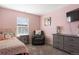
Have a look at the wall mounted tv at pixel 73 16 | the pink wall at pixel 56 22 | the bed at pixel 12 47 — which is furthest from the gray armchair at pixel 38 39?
the wall mounted tv at pixel 73 16

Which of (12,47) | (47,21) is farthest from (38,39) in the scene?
(12,47)

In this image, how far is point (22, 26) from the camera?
65.9 inches

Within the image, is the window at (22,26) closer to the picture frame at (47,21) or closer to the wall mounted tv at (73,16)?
the picture frame at (47,21)

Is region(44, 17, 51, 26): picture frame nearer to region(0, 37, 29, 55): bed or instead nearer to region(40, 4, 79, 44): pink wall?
region(40, 4, 79, 44): pink wall

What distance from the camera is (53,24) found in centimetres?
182

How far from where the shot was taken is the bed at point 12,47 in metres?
1.43

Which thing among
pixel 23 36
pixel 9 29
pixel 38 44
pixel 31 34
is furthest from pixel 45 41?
pixel 9 29

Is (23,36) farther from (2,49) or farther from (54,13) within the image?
(54,13)

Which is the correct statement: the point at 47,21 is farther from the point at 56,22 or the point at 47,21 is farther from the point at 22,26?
the point at 22,26

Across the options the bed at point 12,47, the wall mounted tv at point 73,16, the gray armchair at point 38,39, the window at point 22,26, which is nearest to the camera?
the bed at point 12,47

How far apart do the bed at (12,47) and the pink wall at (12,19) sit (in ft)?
0.57

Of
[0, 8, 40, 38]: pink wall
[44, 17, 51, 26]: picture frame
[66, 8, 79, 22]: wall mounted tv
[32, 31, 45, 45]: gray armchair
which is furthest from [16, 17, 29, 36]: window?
[66, 8, 79, 22]: wall mounted tv

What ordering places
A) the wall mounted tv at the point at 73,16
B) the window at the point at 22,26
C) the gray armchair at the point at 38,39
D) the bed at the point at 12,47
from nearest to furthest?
the bed at the point at 12,47
the window at the point at 22,26
the gray armchair at the point at 38,39
the wall mounted tv at the point at 73,16
